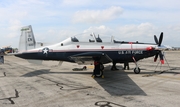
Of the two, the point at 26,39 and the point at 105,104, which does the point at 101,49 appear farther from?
the point at 105,104

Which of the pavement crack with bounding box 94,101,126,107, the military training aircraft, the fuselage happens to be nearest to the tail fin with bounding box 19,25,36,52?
the military training aircraft

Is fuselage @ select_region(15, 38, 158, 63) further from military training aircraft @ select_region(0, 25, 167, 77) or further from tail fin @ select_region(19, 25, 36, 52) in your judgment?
tail fin @ select_region(19, 25, 36, 52)

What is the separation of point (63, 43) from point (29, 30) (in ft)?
10.1

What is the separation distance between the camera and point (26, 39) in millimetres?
12102

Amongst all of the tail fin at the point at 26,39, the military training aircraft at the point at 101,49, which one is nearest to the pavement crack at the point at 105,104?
the military training aircraft at the point at 101,49

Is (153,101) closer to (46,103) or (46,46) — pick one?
(46,103)

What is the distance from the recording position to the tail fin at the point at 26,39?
12.0m

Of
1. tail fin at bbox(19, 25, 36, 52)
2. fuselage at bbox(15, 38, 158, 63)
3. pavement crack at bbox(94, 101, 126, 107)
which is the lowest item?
pavement crack at bbox(94, 101, 126, 107)

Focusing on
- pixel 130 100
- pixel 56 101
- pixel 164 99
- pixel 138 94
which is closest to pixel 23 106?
pixel 56 101

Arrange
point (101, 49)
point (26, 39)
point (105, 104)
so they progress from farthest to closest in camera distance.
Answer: point (26, 39)
point (101, 49)
point (105, 104)

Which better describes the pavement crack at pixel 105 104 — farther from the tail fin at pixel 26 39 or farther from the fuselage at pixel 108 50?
the tail fin at pixel 26 39

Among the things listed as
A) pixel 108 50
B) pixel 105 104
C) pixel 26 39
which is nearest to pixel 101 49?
pixel 108 50

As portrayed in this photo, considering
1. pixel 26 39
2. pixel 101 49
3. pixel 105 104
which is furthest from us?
pixel 26 39

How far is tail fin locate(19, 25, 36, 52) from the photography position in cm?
1199
